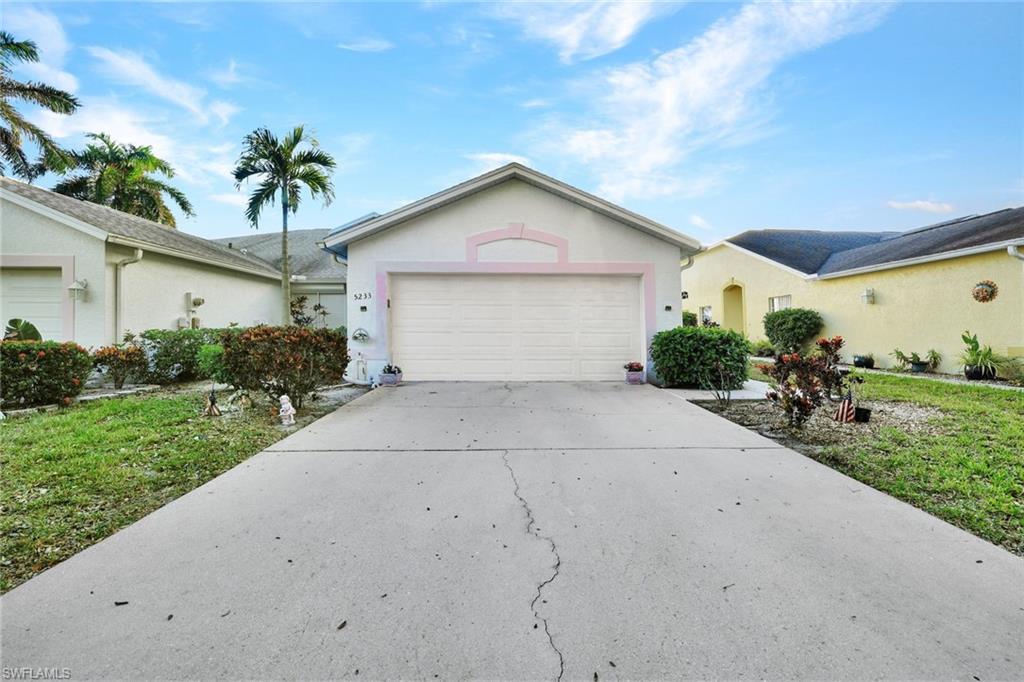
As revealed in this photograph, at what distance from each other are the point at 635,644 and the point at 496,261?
311 inches

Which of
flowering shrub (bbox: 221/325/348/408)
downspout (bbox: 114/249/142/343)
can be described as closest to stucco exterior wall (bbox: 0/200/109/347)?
downspout (bbox: 114/249/142/343)

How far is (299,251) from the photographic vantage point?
17719mm

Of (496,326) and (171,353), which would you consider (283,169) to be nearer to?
(171,353)

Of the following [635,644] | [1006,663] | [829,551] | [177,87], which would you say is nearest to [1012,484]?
[829,551]

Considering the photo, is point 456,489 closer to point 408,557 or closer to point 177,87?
point 408,557

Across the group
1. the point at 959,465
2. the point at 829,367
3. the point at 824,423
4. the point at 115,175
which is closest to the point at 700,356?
the point at 824,423

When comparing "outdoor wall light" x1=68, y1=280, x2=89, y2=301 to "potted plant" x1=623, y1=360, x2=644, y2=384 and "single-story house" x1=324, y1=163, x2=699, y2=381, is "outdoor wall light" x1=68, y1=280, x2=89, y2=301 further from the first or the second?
"potted plant" x1=623, y1=360, x2=644, y2=384

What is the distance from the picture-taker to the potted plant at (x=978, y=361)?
353 inches

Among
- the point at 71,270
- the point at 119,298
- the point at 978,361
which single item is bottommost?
the point at 978,361

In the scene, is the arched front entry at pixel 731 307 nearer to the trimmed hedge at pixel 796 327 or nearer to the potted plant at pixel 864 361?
the trimmed hedge at pixel 796 327

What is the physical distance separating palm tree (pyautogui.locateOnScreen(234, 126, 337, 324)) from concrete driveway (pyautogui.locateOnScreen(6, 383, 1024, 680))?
998cm

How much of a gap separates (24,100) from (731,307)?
90.9ft

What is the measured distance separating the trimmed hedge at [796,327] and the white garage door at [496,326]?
7568mm

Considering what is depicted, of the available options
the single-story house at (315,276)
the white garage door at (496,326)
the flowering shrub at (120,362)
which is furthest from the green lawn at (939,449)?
the single-story house at (315,276)
